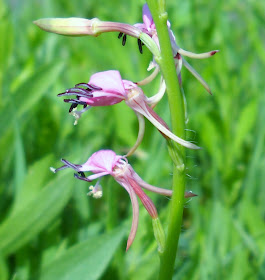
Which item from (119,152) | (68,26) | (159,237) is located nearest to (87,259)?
(159,237)

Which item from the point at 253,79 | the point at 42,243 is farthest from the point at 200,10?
the point at 42,243

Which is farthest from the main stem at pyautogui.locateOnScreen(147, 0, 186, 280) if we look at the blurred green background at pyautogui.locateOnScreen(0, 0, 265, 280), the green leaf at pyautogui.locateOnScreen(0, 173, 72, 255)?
the green leaf at pyautogui.locateOnScreen(0, 173, 72, 255)

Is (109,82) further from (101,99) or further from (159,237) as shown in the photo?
(159,237)

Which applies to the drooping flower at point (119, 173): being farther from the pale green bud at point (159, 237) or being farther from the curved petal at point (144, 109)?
the curved petal at point (144, 109)

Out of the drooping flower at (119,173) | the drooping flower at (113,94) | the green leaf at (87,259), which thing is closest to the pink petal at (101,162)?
the drooping flower at (119,173)

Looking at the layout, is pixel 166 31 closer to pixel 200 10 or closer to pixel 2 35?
pixel 2 35

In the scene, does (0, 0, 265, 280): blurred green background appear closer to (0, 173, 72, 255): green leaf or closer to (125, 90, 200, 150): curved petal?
(0, 173, 72, 255): green leaf
